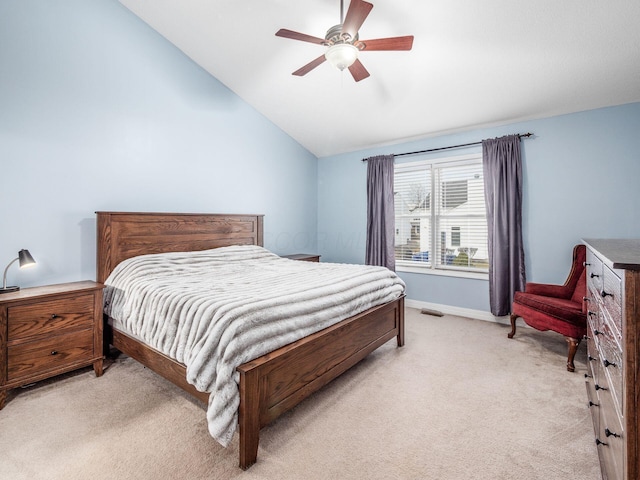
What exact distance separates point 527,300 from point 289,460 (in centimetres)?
272

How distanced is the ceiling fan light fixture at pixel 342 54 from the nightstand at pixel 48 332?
8.35ft

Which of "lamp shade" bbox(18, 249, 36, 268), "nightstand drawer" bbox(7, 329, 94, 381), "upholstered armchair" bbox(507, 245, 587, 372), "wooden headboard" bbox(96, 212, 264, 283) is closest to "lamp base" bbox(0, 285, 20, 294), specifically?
"lamp shade" bbox(18, 249, 36, 268)

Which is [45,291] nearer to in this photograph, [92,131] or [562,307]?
[92,131]

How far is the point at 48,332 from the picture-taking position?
2270mm

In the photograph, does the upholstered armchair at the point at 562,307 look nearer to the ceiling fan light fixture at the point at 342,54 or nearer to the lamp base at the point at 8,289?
the ceiling fan light fixture at the point at 342,54

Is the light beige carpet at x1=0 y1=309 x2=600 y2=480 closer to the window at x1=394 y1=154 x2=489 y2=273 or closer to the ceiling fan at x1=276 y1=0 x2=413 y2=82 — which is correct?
the window at x1=394 y1=154 x2=489 y2=273

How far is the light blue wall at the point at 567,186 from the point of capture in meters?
3.18

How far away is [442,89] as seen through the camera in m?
3.40

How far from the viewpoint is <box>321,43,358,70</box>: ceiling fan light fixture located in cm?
216

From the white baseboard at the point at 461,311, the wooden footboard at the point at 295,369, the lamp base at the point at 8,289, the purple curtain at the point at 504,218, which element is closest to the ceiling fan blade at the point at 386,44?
the wooden footboard at the point at 295,369

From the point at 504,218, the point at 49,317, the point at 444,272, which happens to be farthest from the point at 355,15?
the point at 444,272

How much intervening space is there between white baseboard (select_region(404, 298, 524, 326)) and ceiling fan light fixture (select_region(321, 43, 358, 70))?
3.40m

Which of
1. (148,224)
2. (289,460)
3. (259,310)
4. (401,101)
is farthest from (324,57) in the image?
(289,460)

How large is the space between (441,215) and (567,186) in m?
1.43
